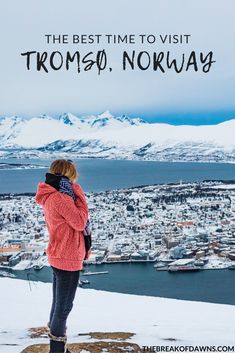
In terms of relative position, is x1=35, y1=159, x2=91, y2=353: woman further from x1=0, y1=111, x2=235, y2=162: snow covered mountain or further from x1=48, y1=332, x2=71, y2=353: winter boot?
x1=0, y1=111, x2=235, y2=162: snow covered mountain

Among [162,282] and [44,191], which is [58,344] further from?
[162,282]

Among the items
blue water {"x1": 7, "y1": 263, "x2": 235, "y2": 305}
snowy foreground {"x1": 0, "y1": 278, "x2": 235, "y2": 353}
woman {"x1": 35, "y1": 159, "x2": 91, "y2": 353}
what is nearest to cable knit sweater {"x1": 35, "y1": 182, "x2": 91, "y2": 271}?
woman {"x1": 35, "y1": 159, "x2": 91, "y2": 353}

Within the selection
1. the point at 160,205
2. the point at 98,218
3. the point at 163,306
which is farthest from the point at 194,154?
the point at 163,306

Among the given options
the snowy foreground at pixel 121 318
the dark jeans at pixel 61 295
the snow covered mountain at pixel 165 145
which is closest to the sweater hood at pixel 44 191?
the dark jeans at pixel 61 295

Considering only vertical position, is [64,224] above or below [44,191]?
below

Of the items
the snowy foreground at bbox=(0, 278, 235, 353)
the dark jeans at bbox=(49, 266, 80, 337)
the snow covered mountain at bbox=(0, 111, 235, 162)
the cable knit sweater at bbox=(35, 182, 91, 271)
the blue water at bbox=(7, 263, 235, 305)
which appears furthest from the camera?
the snow covered mountain at bbox=(0, 111, 235, 162)

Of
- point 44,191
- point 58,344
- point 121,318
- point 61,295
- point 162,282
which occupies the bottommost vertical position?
point 162,282

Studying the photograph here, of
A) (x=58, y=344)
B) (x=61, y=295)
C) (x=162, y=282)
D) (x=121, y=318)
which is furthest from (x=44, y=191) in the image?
(x=162, y=282)

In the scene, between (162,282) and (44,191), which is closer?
(44,191)

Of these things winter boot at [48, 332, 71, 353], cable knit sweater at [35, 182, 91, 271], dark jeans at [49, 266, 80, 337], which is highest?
cable knit sweater at [35, 182, 91, 271]
